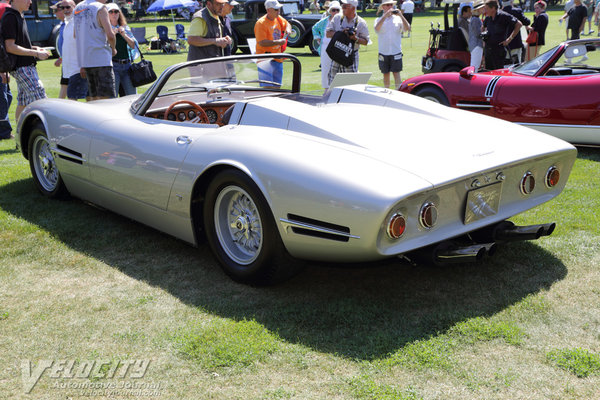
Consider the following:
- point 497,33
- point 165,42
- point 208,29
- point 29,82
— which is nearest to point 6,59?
point 29,82

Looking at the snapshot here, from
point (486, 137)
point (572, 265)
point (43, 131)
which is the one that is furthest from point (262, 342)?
point (43, 131)

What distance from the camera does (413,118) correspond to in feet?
12.7

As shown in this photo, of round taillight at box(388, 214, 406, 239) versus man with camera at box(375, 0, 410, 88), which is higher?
man with camera at box(375, 0, 410, 88)

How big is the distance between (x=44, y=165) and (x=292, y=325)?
120 inches

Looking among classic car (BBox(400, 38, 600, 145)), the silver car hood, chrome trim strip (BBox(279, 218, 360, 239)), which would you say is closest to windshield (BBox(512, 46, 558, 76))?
classic car (BBox(400, 38, 600, 145))

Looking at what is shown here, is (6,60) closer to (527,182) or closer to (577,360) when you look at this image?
(527,182)

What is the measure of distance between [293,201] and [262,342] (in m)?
0.68

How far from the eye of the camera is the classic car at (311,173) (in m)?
3.03

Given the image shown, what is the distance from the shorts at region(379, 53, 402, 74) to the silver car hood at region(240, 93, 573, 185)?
611 centimetres

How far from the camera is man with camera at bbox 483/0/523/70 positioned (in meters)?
9.42

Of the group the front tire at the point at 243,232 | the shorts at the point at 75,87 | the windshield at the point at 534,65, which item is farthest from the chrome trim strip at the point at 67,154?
the windshield at the point at 534,65

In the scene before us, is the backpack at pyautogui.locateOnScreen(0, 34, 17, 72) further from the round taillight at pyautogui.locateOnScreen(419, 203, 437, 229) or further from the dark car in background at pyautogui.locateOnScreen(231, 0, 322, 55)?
the dark car in background at pyautogui.locateOnScreen(231, 0, 322, 55)

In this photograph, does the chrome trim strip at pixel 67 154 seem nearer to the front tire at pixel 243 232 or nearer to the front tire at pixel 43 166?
the front tire at pixel 43 166

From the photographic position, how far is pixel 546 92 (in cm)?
636
